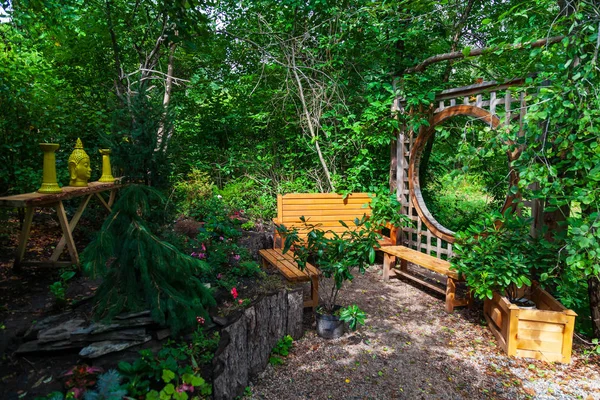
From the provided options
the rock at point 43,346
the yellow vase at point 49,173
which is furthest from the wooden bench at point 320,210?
the rock at point 43,346

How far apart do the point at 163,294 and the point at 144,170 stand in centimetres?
120

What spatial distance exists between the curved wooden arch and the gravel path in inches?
47.4

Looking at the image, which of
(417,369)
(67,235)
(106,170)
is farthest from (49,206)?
(417,369)

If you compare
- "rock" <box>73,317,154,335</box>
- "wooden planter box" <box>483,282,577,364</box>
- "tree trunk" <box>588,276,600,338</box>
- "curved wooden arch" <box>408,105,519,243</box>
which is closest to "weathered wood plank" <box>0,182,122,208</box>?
"rock" <box>73,317,154,335</box>

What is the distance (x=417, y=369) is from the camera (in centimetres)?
269

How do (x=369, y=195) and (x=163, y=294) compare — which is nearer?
(x=163, y=294)

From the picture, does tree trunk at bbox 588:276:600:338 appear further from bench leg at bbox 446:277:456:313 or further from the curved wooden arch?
bench leg at bbox 446:277:456:313

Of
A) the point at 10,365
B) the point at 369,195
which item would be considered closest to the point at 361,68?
the point at 369,195

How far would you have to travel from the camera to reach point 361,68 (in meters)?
5.77

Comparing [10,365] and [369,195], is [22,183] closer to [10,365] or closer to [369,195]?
[10,365]

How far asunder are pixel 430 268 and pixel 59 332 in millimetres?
3355

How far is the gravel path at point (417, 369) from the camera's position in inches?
95.0

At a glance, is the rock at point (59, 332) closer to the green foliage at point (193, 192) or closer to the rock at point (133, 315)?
the rock at point (133, 315)

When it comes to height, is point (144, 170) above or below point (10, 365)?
above
